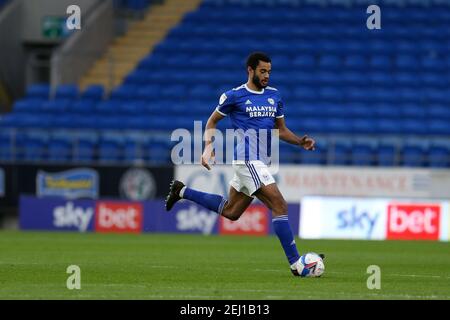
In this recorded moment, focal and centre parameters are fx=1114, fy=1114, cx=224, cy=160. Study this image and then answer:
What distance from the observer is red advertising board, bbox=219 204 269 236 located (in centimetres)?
2603

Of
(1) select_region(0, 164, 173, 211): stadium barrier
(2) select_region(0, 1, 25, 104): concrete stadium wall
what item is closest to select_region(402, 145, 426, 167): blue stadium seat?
(1) select_region(0, 164, 173, 211): stadium barrier

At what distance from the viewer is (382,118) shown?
30.1 m

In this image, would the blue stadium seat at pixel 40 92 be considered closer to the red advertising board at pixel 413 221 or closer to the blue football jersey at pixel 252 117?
the red advertising board at pixel 413 221

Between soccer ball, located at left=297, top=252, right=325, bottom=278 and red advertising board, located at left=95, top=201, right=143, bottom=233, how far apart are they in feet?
47.9

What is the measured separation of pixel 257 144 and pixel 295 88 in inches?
750

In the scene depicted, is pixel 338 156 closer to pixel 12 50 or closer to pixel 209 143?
pixel 12 50

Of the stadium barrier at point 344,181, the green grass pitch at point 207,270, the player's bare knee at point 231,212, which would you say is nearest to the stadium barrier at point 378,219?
the stadium barrier at point 344,181

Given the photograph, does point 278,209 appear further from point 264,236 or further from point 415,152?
point 415,152

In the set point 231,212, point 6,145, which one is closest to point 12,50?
point 6,145

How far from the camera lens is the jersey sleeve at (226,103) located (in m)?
12.7

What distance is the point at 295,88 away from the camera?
31469 mm

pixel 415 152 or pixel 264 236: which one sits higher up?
pixel 415 152
